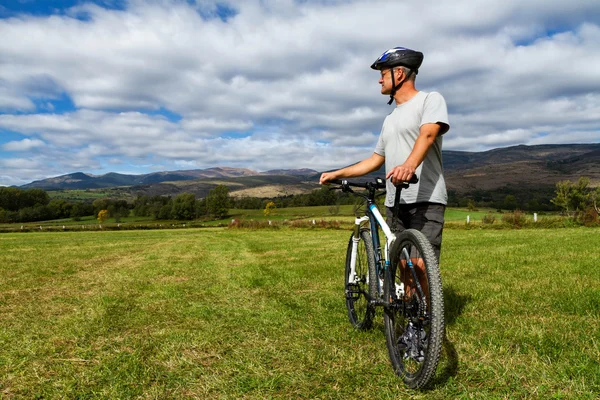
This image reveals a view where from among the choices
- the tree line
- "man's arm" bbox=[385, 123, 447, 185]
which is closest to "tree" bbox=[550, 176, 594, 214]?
the tree line

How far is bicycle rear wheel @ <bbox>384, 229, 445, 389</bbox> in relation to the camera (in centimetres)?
291

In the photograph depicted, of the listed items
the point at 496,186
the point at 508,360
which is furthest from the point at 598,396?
the point at 496,186

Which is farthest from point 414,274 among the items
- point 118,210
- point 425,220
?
point 118,210

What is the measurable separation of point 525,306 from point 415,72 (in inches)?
150

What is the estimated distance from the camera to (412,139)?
13.1 ft

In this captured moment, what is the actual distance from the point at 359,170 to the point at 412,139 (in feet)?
3.77

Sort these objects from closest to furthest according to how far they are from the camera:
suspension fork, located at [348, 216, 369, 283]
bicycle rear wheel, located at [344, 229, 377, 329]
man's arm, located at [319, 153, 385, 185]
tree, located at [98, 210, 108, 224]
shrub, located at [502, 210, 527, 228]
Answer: bicycle rear wheel, located at [344, 229, 377, 329] < man's arm, located at [319, 153, 385, 185] < suspension fork, located at [348, 216, 369, 283] < shrub, located at [502, 210, 527, 228] < tree, located at [98, 210, 108, 224]

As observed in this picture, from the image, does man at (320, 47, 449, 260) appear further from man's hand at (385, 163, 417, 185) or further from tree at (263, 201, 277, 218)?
tree at (263, 201, 277, 218)

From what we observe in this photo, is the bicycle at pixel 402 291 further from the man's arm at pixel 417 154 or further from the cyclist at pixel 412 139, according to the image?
the cyclist at pixel 412 139

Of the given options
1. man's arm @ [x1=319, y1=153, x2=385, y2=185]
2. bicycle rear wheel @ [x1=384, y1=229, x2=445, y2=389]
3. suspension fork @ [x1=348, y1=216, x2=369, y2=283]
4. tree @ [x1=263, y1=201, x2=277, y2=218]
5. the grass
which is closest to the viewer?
bicycle rear wheel @ [x1=384, y1=229, x2=445, y2=389]

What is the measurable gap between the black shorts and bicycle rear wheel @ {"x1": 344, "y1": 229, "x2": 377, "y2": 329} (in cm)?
59

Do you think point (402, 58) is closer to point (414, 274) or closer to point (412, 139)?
point (412, 139)

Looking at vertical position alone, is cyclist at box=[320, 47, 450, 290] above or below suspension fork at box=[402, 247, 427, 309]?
above

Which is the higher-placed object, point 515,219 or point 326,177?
point 326,177
